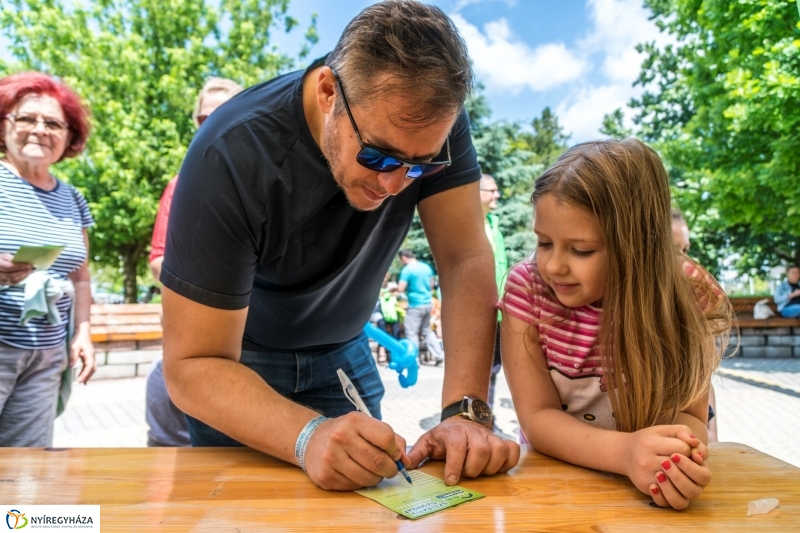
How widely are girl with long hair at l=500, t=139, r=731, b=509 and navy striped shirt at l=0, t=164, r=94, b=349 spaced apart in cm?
194

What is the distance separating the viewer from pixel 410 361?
604cm

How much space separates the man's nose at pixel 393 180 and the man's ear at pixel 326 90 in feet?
0.63

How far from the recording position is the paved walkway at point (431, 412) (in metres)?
5.02

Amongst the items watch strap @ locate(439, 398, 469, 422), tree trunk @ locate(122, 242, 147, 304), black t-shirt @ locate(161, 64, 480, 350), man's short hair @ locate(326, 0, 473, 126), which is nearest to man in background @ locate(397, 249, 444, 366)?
black t-shirt @ locate(161, 64, 480, 350)

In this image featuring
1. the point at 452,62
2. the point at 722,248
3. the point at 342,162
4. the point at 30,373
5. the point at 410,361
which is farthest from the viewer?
the point at 722,248

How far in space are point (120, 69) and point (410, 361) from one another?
12597mm

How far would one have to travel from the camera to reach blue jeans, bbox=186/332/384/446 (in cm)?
181

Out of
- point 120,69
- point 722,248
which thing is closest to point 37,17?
point 120,69

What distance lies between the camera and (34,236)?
256 cm

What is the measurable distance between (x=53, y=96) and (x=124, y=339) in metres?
5.70

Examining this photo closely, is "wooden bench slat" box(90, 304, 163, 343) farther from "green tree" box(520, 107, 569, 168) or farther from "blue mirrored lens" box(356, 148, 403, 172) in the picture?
"green tree" box(520, 107, 569, 168)

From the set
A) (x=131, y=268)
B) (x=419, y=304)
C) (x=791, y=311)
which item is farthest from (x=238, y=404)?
(x=131, y=268)

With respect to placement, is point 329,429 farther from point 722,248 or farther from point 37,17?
point 722,248

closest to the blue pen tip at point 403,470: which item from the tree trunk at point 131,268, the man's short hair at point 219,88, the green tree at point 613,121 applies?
the man's short hair at point 219,88
